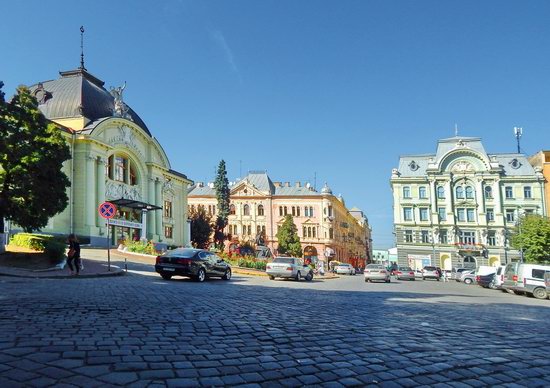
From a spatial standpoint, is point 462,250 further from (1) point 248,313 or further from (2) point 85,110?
(1) point 248,313

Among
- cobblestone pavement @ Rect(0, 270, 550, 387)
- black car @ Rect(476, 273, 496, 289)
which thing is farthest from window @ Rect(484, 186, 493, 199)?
cobblestone pavement @ Rect(0, 270, 550, 387)

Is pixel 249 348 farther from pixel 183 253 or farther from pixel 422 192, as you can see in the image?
pixel 422 192

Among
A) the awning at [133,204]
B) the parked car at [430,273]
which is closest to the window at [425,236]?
the parked car at [430,273]

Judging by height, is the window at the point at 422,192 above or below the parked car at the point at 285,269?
above

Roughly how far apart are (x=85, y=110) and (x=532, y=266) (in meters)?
41.1

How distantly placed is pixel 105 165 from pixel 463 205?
53.2 m

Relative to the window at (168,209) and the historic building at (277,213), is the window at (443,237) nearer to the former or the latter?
the historic building at (277,213)

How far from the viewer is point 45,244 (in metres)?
22.4

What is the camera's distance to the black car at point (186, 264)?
19828 mm

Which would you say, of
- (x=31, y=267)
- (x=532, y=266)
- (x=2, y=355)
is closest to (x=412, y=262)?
(x=532, y=266)

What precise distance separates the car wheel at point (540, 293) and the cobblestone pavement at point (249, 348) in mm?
15816

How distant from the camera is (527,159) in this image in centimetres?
7438

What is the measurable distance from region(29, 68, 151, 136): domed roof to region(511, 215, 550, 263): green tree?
45491mm

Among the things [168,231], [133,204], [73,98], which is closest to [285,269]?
[133,204]
